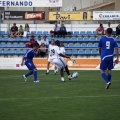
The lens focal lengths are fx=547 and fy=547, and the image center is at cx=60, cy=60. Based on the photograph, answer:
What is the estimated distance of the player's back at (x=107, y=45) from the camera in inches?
704

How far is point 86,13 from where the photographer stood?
4347 cm

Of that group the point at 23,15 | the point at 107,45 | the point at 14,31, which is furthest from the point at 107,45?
the point at 23,15

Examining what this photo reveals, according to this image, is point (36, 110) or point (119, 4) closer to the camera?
point (36, 110)

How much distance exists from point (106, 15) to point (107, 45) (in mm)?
25347

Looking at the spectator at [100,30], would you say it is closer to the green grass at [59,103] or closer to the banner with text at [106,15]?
the banner with text at [106,15]

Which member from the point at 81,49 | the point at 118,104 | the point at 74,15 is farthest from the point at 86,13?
the point at 118,104

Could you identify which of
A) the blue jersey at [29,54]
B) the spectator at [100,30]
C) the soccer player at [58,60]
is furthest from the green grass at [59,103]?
the spectator at [100,30]

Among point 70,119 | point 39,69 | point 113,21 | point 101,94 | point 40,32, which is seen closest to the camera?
point 70,119

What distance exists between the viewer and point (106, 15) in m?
43.0

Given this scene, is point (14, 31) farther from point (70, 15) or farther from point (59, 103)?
point (59, 103)

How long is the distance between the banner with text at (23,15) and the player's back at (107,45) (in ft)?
83.4

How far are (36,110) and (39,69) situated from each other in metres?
21.6

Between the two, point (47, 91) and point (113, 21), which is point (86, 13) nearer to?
point (113, 21)

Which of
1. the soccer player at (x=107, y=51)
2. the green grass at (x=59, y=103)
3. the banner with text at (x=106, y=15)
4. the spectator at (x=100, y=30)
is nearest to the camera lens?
the green grass at (x=59, y=103)
